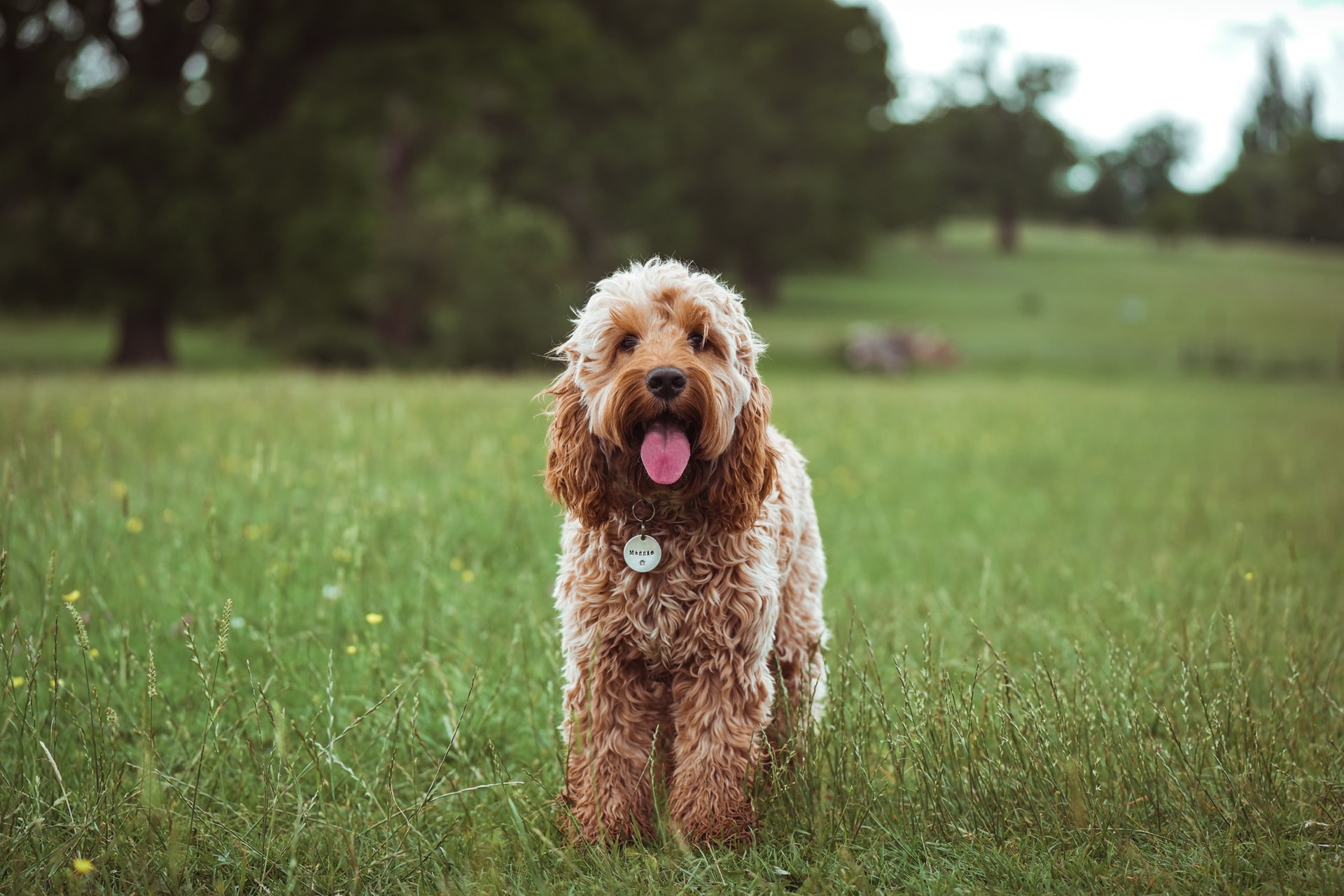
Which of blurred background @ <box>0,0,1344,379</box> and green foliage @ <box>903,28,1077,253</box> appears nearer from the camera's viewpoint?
blurred background @ <box>0,0,1344,379</box>

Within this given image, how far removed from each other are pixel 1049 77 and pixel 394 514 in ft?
235

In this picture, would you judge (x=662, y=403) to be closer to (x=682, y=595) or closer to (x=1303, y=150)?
(x=682, y=595)

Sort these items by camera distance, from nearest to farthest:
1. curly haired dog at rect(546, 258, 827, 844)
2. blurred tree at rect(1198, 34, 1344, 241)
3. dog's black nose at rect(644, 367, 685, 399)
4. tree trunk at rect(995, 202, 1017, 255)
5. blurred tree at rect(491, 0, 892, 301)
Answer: dog's black nose at rect(644, 367, 685, 399) → curly haired dog at rect(546, 258, 827, 844) → blurred tree at rect(1198, 34, 1344, 241) → blurred tree at rect(491, 0, 892, 301) → tree trunk at rect(995, 202, 1017, 255)

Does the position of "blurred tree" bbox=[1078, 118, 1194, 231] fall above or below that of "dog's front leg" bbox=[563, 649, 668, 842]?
above

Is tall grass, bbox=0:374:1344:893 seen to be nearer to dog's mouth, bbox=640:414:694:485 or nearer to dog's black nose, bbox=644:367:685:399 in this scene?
dog's mouth, bbox=640:414:694:485

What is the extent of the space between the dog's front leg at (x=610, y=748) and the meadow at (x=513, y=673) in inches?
5.4

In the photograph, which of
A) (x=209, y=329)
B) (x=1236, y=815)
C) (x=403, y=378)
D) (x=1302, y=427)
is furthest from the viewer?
(x=209, y=329)

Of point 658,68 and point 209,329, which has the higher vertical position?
point 658,68

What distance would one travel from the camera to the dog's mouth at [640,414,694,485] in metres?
2.59

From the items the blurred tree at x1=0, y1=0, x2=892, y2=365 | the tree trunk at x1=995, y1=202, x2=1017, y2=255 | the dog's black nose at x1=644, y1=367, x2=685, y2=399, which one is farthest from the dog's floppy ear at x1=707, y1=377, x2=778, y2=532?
the tree trunk at x1=995, y1=202, x2=1017, y2=255

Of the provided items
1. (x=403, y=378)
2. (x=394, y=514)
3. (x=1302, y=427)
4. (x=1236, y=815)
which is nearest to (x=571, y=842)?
(x=1236, y=815)

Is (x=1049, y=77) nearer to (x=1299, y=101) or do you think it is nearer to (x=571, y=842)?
(x=1299, y=101)

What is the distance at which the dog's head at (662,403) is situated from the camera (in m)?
2.61

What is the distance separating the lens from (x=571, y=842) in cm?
274
